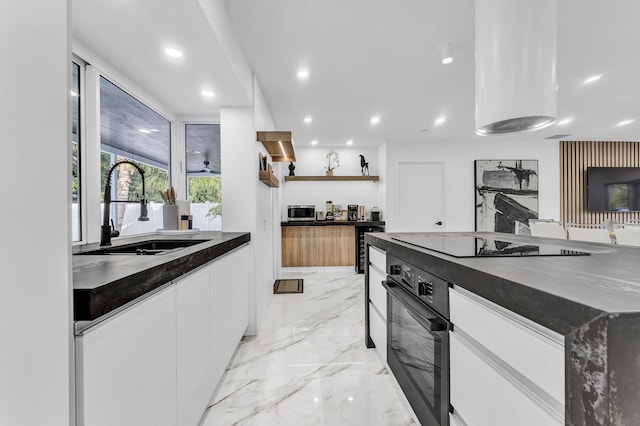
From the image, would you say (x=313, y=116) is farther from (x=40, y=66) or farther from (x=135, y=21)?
(x=40, y=66)

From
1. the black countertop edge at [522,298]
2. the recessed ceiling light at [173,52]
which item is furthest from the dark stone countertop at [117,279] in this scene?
the recessed ceiling light at [173,52]

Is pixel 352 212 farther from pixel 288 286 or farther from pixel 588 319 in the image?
pixel 588 319

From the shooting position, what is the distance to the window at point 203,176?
3.17m

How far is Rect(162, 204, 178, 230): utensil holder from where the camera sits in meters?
2.50

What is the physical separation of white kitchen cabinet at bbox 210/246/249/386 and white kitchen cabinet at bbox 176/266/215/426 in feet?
0.31

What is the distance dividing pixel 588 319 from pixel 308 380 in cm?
179

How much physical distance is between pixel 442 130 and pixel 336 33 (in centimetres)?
344

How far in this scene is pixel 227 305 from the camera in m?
1.90

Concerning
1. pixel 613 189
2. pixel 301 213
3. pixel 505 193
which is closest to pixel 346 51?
pixel 301 213

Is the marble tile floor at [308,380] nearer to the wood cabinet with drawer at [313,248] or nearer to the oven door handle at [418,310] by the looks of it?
the oven door handle at [418,310]

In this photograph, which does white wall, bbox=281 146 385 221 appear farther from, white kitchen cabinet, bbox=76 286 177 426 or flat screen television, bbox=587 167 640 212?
white kitchen cabinet, bbox=76 286 177 426

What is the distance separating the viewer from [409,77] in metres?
3.03

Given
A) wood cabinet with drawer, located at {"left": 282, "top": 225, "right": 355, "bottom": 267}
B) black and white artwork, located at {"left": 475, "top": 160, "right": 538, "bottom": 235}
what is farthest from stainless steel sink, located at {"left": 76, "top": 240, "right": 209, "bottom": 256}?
black and white artwork, located at {"left": 475, "top": 160, "right": 538, "bottom": 235}

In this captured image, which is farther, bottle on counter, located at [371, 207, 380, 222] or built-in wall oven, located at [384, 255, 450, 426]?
bottle on counter, located at [371, 207, 380, 222]
